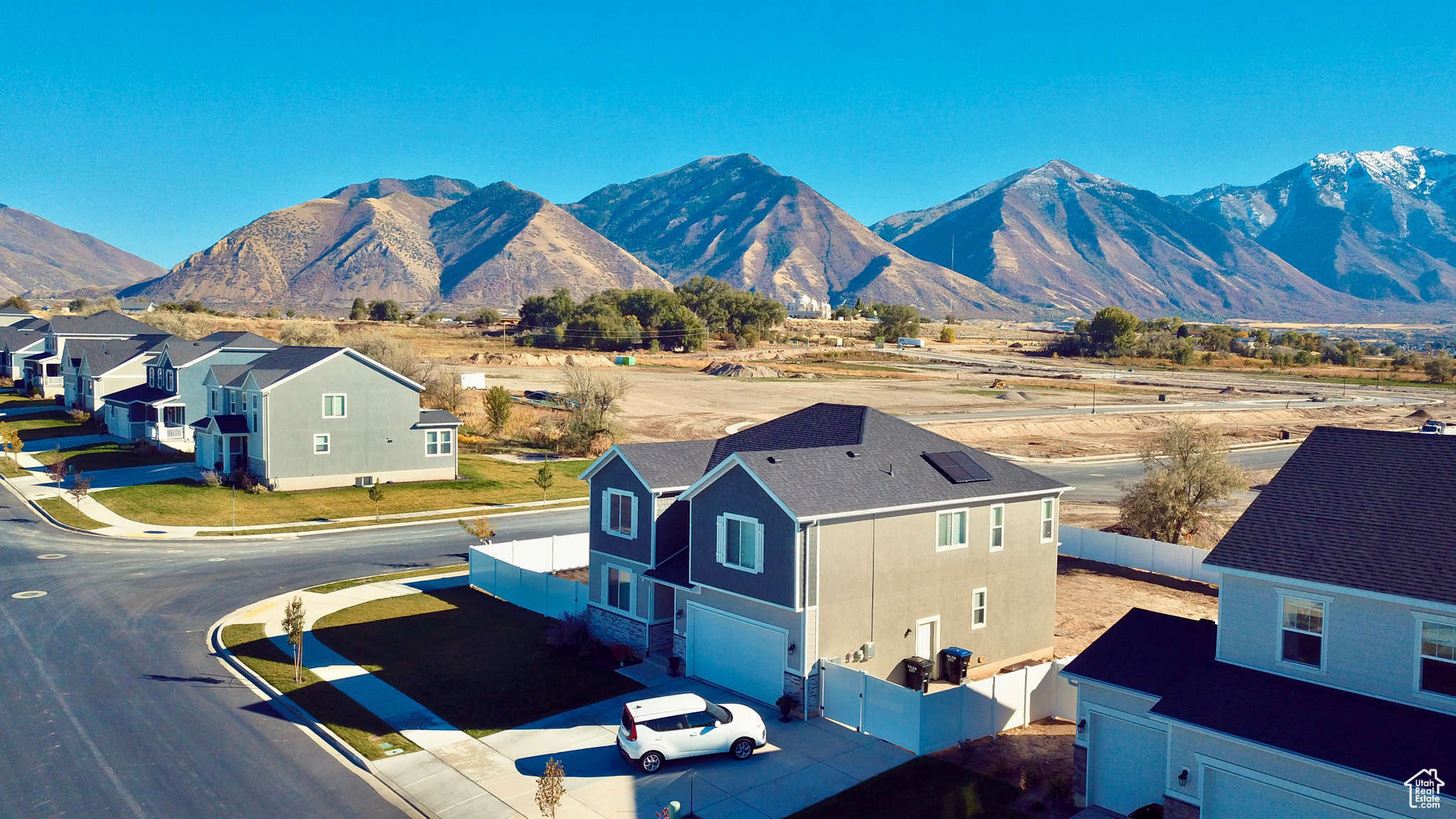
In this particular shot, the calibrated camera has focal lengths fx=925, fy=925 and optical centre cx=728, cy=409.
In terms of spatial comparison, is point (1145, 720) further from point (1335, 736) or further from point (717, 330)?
point (717, 330)

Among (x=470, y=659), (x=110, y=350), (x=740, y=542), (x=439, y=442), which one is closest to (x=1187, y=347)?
(x=439, y=442)

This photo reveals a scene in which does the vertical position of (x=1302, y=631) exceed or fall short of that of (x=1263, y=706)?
it exceeds it

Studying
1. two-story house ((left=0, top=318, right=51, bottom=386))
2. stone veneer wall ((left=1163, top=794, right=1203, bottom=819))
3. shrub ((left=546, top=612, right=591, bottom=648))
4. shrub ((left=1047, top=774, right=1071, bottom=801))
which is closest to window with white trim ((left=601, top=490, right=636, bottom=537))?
shrub ((left=546, top=612, right=591, bottom=648))

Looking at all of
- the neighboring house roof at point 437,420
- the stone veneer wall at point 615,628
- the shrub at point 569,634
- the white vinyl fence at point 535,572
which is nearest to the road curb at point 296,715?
the shrub at point 569,634

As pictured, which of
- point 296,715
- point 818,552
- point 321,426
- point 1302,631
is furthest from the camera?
point 321,426

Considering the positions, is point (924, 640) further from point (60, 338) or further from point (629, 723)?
point (60, 338)
